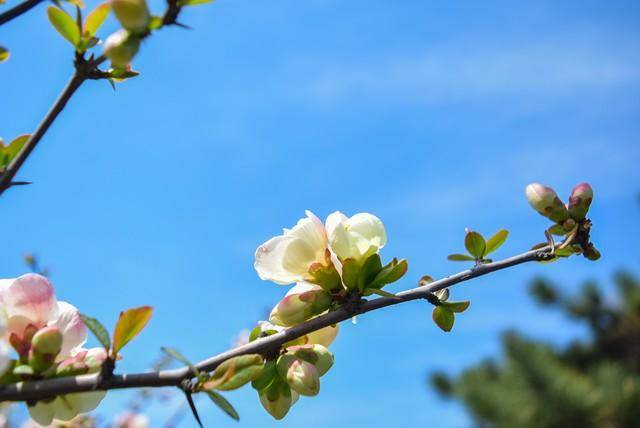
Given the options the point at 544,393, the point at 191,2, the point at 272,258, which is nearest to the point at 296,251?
the point at 272,258

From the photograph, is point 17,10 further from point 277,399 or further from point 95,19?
point 277,399

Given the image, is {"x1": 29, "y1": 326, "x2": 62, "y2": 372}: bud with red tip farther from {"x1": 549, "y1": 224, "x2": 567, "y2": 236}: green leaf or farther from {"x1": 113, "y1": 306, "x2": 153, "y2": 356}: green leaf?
{"x1": 549, "y1": 224, "x2": 567, "y2": 236}: green leaf

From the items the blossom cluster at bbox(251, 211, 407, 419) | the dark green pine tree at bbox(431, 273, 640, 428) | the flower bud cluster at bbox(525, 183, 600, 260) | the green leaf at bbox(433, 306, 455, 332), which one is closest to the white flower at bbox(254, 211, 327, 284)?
the blossom cluster at bbox(251, 211, 407, 419)

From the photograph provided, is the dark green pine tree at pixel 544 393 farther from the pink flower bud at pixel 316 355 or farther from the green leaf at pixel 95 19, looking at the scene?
the green leaf at pixel 95 19

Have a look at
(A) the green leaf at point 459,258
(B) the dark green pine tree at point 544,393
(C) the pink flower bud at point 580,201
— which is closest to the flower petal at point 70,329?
(A) the green leaf at point 459,258

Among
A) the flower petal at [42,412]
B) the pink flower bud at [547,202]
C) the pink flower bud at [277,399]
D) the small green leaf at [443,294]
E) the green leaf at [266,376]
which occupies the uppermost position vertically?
the pink flower bud at [547,202]

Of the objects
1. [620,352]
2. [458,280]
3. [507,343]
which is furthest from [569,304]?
[458,280]
